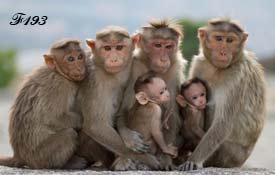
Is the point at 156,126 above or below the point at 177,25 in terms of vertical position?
below

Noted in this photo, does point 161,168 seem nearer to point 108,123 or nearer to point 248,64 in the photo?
point 108,123

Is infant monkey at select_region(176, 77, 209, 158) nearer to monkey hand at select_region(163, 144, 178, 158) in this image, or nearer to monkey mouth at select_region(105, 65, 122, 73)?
monkey hand at select_region(163, 144, 178, 158)

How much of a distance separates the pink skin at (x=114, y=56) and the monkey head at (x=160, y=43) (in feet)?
1.03

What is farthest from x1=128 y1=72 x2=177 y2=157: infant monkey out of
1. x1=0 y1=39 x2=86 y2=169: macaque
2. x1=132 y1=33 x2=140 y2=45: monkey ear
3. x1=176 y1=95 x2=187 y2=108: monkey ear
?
x1=0 y1=39 x2=86 y2=169: macaque

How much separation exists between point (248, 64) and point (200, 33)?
66 centimetres

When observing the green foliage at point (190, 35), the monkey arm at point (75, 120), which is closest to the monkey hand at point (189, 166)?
the monkey arm at point (75, 120)

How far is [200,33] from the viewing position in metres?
9.16

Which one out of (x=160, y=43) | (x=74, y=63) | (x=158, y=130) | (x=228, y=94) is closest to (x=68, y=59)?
(x=74, y=63)

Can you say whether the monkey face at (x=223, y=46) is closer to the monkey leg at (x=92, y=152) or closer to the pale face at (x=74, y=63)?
the pale face at (x=74, y=63)

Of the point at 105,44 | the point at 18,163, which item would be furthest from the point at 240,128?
the point at 18,163

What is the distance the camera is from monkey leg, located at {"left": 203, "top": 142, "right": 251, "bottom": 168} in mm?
9195

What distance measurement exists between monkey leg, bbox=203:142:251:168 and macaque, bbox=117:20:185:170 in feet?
1.71

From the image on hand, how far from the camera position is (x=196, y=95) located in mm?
8977

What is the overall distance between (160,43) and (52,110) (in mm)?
1413
